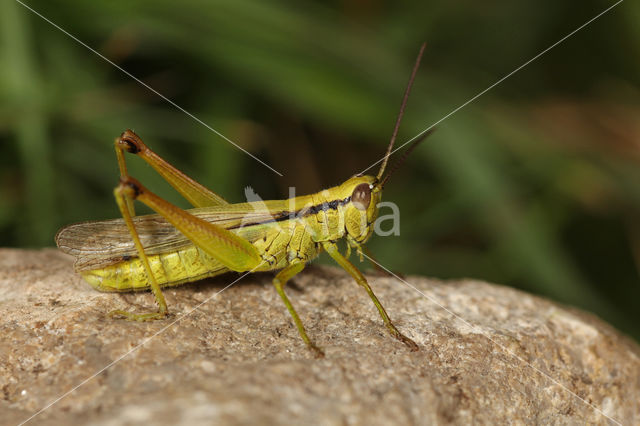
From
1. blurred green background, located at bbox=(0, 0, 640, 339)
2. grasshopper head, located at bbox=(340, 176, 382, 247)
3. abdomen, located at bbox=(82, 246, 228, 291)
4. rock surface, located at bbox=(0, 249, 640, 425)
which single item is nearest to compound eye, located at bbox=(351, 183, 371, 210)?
grasshopper head, located at bbox=(340, 176, 382, 247)

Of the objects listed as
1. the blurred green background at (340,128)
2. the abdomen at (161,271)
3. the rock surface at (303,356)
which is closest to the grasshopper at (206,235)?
the abdomen at (161,271)

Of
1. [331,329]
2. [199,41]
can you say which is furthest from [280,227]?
[199,41]

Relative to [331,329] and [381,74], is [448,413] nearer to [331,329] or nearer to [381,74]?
[331,329]

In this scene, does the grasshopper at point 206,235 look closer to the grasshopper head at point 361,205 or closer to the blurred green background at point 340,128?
the grasshopper head at point 361,205

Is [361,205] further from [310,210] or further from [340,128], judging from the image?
[340,128]

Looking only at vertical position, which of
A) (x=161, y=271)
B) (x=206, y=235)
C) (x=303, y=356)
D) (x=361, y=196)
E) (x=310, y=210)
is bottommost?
(x=303, y=356)

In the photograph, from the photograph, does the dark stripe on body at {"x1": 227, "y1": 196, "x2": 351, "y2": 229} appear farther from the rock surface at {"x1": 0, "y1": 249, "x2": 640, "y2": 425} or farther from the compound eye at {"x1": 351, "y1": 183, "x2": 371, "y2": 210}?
the rock surface at {"x1": 0, "y1": 249, "x2": 640, "y2": 425}

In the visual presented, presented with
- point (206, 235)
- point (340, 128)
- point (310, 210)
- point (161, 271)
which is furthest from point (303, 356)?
point (340, 128)
